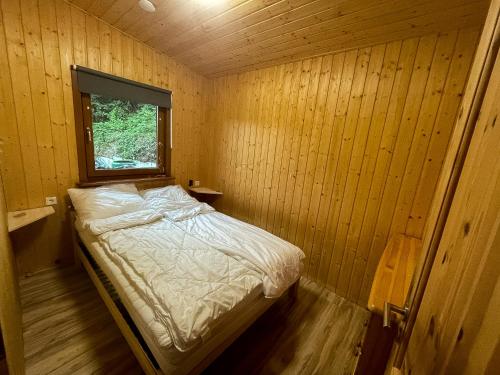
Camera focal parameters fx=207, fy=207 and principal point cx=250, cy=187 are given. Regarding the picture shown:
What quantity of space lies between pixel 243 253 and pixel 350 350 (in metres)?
1.11

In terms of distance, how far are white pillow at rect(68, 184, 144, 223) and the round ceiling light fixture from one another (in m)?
1.76

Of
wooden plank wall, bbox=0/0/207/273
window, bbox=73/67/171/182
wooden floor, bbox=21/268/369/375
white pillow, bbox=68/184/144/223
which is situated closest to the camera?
wooden floor, bbox=21/268/369/375

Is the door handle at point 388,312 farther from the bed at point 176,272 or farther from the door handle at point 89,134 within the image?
the door handle at point 89,134

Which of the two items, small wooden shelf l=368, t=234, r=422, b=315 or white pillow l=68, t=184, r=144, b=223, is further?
white pillow l=68, t=184, r=144, b=223

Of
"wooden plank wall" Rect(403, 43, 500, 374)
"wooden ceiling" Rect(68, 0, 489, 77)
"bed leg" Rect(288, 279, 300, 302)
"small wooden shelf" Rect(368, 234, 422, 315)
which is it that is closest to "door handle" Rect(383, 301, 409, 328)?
"wooden plank wall" Rect(403, 43, 500, 374)

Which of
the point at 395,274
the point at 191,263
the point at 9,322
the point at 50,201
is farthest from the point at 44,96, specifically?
the point at 395,274

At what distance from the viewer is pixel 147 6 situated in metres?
1.78

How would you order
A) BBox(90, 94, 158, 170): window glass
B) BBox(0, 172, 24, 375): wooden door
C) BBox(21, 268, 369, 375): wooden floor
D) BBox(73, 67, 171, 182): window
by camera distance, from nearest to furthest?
BBox(0, 172, 24, 375): wooden door, BBox(21, 268, 369, 375): wooden floor, BBox(73, 67, 171, 182): window, BBox(90, 94, 158, 170): window glass

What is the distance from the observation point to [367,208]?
78.3 inches

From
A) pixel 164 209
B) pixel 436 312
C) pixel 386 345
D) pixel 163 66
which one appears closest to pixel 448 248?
pixel 436 312

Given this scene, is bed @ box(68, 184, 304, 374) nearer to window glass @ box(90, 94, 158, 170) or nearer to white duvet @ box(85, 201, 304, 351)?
white duvet @ box(85, 201, 304, 351)

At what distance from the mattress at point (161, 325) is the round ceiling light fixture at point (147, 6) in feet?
6.73

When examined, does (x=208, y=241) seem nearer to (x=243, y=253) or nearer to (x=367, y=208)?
(x=243, y=253)

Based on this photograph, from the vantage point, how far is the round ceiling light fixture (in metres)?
1.73
